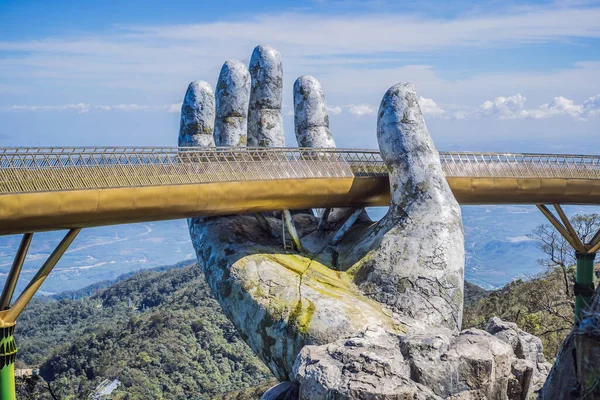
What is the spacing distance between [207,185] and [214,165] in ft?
2.87

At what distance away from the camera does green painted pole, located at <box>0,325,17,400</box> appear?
17.3 meters

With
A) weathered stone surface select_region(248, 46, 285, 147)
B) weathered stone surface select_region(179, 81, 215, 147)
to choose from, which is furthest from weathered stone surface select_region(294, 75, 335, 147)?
weathered stone surface select_region(179, 81, 215, 147)

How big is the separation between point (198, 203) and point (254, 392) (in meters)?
18.0

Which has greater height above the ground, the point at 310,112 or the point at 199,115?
the point at 310,112

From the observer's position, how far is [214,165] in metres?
20.7

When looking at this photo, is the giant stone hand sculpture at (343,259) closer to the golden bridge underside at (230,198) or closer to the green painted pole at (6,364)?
the golden bridge underside at (230,198)

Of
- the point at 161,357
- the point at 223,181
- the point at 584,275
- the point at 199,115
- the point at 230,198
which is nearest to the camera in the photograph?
the point at 223,181

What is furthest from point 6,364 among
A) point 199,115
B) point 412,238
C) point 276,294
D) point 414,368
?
point 412,238

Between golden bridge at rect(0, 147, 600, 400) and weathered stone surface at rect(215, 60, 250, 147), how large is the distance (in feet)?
7.34

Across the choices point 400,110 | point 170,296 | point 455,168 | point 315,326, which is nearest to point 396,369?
point 315,326

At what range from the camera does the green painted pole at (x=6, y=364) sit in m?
17.3

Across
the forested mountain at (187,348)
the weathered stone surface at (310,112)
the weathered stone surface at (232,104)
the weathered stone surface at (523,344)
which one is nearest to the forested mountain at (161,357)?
the forested mountain at (187,348)

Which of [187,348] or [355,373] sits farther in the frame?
[187,348]

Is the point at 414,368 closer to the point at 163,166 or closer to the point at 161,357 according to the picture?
the point at 163,166
